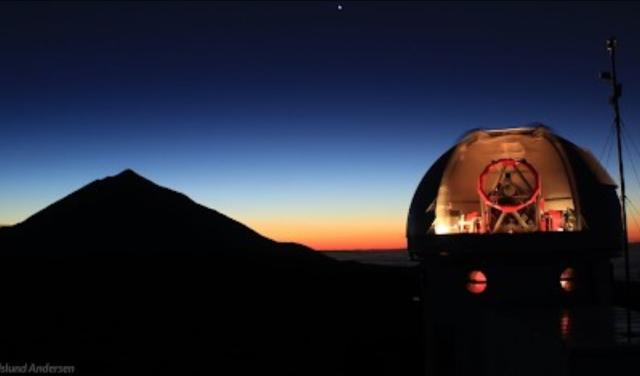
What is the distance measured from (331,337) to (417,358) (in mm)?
A: 6694

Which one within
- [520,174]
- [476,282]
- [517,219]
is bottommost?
[476,282]

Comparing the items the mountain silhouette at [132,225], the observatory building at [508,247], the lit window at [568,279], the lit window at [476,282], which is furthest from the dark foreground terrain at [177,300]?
the lit window at [568,279]

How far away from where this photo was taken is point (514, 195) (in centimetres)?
1780

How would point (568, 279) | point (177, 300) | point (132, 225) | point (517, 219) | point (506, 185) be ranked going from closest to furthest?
point (568, 279) < point (517, 219) < point (506, 185) < point (177, 300) < point (132, 225)

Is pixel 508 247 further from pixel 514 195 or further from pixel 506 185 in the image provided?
pixel 506 185

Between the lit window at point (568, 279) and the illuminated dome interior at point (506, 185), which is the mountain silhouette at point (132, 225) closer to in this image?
the illuminated dome interior at point (506, 185)

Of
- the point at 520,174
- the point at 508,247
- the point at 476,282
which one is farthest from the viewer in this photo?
the point at 520,174

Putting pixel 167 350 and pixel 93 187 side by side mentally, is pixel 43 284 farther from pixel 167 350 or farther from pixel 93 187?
pixel 93 187

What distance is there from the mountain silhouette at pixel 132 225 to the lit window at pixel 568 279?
60954 mm

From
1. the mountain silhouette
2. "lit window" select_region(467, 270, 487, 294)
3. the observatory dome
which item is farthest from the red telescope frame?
the mountain silhouette

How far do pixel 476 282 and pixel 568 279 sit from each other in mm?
2245

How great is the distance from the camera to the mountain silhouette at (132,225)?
238 ft

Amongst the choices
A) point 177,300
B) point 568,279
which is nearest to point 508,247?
point 568,279

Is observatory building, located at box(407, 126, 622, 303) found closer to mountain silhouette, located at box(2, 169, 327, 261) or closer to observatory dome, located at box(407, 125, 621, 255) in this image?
observatory dome, located at box(407, 125, 621, 255)
